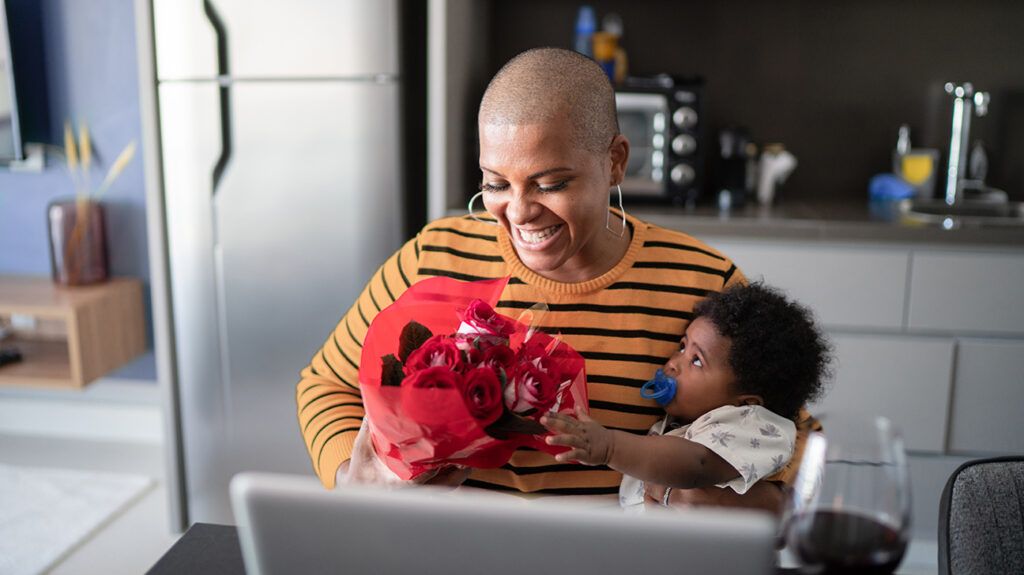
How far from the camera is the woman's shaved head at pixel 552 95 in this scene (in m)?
1.25

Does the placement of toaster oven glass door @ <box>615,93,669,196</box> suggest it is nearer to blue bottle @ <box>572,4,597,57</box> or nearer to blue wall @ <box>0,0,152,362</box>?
blue bottle @ <box>572,4,597,57</box>

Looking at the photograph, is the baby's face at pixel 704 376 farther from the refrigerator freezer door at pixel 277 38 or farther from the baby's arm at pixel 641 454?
the refrigerator freezer door at pixel 277 38

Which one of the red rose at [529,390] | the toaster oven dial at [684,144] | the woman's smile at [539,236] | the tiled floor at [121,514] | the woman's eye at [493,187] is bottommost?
the tiled floor at [121,514]

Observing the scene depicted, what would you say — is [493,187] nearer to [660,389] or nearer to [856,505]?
[660,389]

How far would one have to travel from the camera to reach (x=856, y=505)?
0.71 m

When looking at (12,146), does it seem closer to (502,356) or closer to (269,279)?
(269,279)

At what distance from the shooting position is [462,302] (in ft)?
3.74

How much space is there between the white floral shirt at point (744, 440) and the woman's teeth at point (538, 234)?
0.34 metres

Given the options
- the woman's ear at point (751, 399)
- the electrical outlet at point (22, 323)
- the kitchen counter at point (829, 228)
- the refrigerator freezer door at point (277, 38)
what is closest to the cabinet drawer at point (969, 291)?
the kitchen counter at point (829, 228)

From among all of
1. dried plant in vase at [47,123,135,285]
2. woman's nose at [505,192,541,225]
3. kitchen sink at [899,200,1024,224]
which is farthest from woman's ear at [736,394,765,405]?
dried plant in vase at [47,123,135,285]

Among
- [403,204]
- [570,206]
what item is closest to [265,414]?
[403,204]

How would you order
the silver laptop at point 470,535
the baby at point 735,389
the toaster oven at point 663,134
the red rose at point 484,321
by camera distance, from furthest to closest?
the toaster oven at point 663,134 → the baby at point 735,389 → the red rose at point 484,321 → the silver laptop at point 470,535

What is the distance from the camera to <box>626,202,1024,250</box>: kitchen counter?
2537 mm

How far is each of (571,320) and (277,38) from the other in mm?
1536
